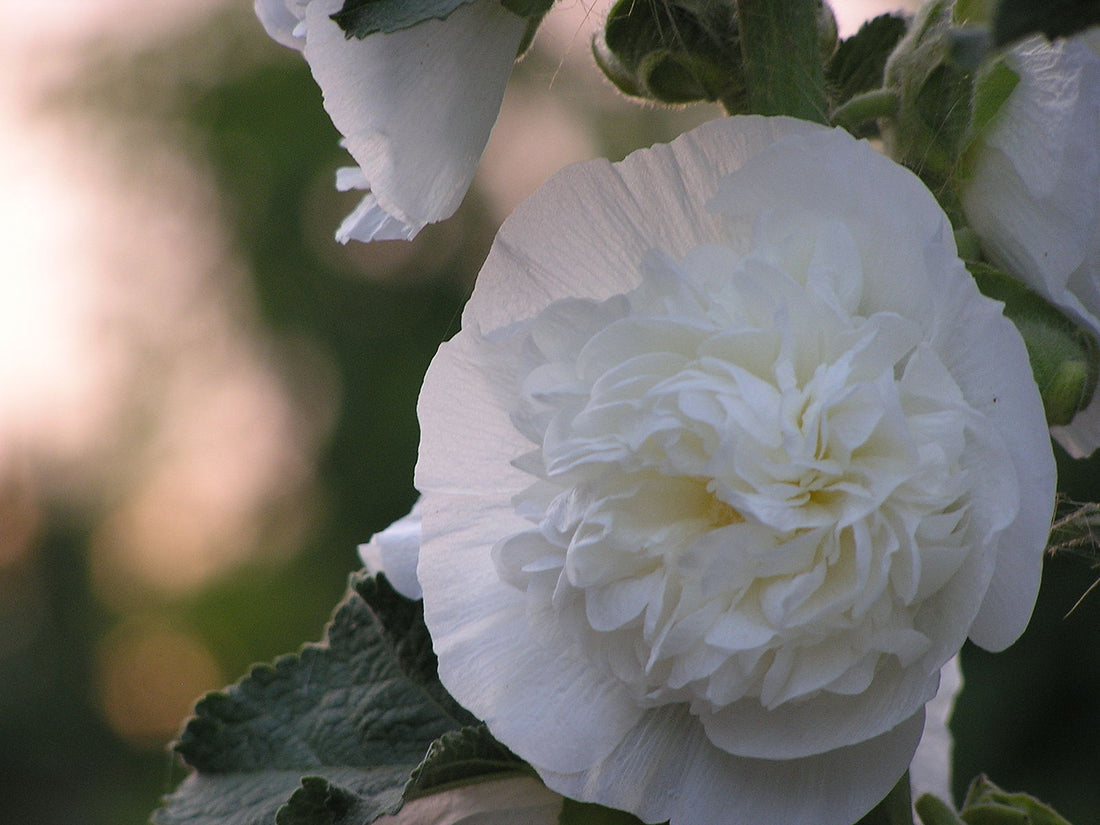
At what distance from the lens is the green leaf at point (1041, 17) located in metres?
0.26

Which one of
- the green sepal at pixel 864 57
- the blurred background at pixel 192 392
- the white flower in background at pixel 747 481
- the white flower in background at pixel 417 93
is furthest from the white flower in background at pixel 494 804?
the blurred background at pixel 192 392

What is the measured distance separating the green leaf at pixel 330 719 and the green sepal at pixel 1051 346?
368 mm

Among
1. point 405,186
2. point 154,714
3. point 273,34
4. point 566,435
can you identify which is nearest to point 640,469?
point 566,435

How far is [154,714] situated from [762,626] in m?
5.93

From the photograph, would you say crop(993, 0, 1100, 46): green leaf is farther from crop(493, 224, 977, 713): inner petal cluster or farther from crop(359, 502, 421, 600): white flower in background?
crop(359, 502, 421, 600): white flower in background

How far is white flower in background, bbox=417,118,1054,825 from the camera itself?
375 millimetres

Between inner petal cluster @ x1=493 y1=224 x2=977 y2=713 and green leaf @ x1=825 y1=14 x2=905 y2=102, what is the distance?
25 centimetres

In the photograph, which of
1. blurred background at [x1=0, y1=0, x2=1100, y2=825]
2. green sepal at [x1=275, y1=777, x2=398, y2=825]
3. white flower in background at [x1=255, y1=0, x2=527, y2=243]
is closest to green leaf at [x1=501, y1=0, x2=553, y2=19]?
white flower in background at [x1=255, y1=0, x2=527, y2=243]

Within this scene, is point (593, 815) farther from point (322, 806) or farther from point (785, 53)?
point (785, 53)

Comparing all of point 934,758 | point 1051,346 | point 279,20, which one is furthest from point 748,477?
point 934,758

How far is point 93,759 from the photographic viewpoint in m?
5.73

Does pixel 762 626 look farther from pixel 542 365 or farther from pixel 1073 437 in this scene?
pixel 1073 437

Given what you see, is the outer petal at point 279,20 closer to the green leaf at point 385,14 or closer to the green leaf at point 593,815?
the green leaf at point 385,14

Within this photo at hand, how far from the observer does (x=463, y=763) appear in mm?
549
